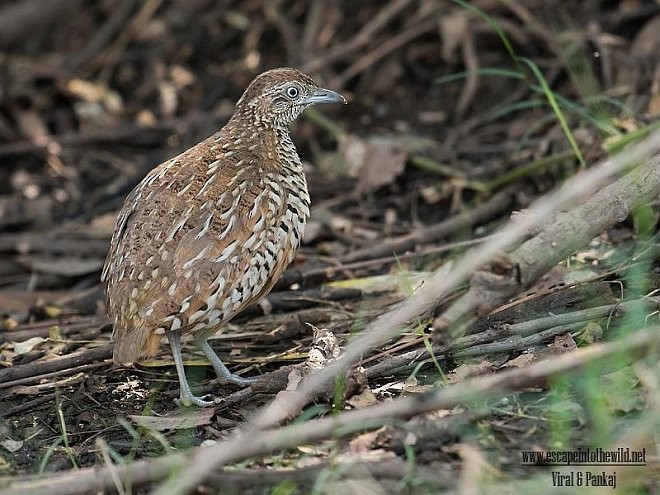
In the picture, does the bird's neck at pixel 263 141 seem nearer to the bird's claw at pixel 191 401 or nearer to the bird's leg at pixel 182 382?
the bird's leg at pixel 182 382

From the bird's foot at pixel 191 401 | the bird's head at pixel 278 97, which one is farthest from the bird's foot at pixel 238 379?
the bird's head at pixel 278 97

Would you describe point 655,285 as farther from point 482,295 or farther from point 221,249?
point 221,249

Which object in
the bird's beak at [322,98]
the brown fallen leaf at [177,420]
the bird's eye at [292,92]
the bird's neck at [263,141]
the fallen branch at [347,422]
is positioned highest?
the bird's eye at [292,92]

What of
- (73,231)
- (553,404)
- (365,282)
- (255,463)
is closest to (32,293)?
(73,231)

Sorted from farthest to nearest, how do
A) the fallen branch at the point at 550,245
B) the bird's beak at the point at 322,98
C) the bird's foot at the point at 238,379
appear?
the bird's beak at the point at 322,98 < the bird's foot at the point at 238,379 < the fallen branch at the point at 550,245

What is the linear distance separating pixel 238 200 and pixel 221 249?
10.9 inches

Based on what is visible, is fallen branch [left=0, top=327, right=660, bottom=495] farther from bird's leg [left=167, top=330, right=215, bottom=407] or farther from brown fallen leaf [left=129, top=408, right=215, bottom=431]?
bird's leg [left=167, top=330, right=215, bottom=407]

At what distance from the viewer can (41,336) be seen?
5918 mm

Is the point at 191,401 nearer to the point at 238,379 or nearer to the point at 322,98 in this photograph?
the point at 238,379

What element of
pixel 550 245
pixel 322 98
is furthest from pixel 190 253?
pixel 550 245

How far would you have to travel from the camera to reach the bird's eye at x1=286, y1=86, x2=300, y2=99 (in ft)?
18.9

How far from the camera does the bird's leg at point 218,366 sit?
5137mm

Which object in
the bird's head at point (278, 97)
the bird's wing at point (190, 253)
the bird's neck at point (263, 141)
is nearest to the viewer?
the bird's wing at point (190, 253)

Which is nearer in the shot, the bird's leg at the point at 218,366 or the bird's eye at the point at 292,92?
the bird's leg at the point at 218,366
